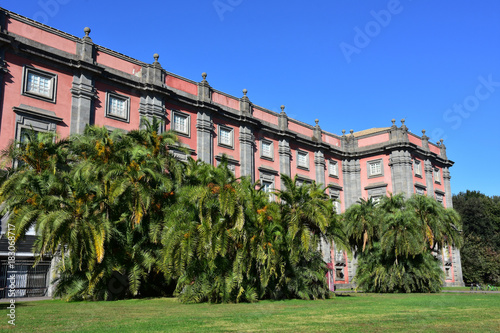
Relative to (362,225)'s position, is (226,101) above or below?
above

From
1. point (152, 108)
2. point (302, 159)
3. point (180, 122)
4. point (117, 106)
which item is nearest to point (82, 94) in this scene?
point (117, 106)

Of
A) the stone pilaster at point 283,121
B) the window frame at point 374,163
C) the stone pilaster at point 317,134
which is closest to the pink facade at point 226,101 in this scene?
the stone pilaster at point 283,121

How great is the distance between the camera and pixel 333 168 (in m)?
40.5

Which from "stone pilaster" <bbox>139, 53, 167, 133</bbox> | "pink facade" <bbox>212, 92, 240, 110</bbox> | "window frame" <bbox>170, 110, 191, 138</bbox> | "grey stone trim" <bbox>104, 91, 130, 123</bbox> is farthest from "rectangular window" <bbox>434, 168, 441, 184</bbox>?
"grey stone trim" <bbox>104, 91, 130, 123</bbox>

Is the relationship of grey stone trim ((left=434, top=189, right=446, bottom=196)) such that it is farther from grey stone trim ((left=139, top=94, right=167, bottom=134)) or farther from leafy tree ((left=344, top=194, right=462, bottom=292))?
grey stone trim ((left=139, top=94, right=167, bottom=134))

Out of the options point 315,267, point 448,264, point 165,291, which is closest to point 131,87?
point 165,291

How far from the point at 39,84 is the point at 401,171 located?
28.9 metres

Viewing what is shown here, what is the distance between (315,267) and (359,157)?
2419cm

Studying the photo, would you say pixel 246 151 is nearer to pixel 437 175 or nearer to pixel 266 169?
pixel 266 169

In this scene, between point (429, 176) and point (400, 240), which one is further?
point (429, 176)

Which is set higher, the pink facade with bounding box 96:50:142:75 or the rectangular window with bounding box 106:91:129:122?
the pink facade with bounding box 96:50:142:75

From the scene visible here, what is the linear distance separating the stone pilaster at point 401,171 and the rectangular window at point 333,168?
4.62m

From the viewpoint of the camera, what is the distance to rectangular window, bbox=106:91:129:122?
26.0 meters

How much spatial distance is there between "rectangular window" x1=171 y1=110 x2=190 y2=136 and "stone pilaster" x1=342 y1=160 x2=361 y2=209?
686 inches
